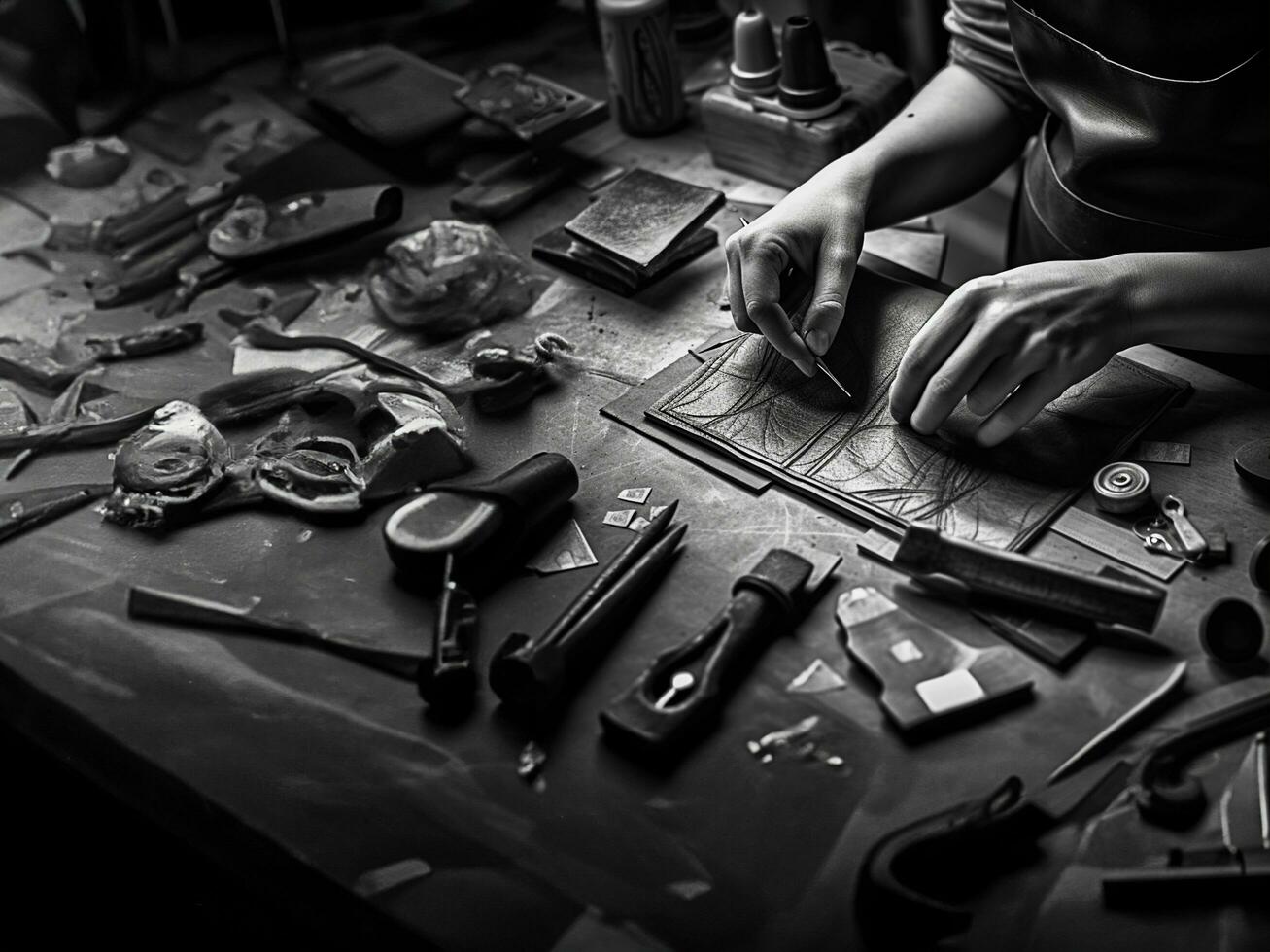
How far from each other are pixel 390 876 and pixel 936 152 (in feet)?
4.34

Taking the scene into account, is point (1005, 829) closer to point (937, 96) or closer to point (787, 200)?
point (787, 200)

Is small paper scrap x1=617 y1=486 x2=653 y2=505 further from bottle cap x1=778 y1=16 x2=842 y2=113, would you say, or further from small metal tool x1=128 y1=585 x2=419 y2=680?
bottle cap x1=778 y1=16 x2=842 y2=113

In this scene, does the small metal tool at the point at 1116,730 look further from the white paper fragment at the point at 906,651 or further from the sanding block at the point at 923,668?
the white paper fragment at the point at 906,651

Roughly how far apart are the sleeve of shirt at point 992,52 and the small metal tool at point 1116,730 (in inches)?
40.2

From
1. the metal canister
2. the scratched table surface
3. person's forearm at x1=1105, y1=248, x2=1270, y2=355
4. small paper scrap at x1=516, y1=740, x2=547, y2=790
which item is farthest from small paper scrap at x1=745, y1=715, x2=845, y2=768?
the metal canister

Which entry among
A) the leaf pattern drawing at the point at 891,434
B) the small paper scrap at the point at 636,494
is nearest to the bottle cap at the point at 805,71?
the leaf pattern drawing at the point at 891,434

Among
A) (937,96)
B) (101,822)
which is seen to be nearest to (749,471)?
(937,96)

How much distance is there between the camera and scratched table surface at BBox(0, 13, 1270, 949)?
44.9 inches

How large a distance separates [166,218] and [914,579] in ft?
5.24

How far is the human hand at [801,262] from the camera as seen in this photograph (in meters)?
1.59

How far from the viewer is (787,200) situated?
171 centimetres

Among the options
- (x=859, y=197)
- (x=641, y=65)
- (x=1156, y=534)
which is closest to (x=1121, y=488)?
(x=1156, y=534)

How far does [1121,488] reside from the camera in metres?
1.41

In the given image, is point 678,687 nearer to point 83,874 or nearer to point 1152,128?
point 1152,128
